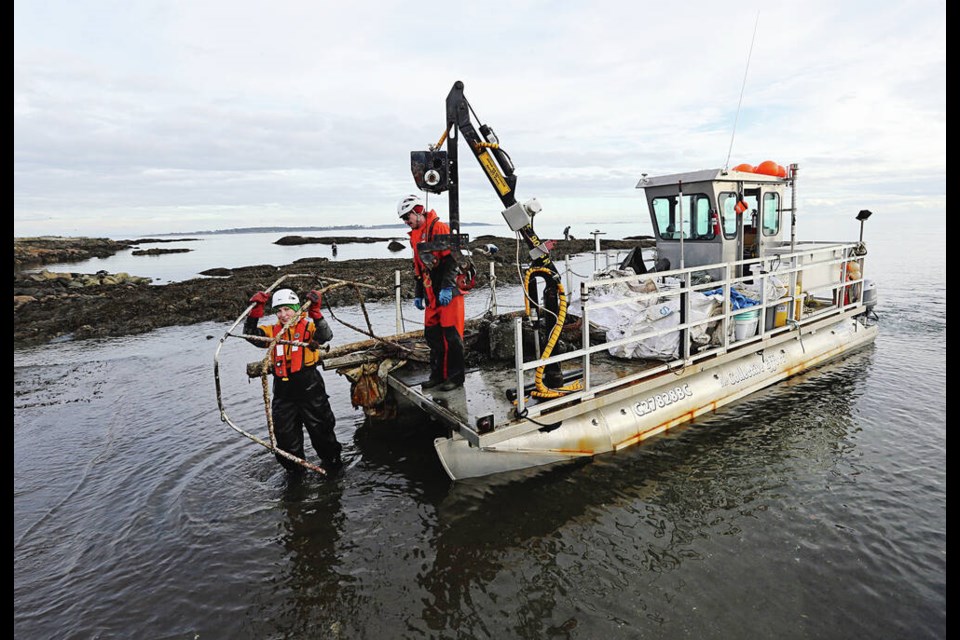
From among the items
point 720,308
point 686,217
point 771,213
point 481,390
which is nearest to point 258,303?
point 481,390

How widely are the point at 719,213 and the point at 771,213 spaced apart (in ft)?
5.65

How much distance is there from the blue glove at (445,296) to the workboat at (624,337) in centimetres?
37

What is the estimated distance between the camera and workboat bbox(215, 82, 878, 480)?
20.2 feet

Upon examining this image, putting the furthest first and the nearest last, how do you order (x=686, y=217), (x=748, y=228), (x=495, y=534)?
(x=748, y=228), (x=686, y=217), (x=495, y=534)

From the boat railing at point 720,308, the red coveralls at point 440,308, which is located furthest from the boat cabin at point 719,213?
the red coveralls at point 440,308

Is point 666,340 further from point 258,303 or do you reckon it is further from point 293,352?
point 258,303

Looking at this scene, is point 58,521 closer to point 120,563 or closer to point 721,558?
point 120,563

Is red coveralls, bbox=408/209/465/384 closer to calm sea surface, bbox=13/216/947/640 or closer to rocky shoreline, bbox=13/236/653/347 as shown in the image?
calm sea surface, bbox=13/216/947/640

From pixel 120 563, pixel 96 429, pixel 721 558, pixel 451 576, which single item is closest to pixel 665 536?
pixel 721 558

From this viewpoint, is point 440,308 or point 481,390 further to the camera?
point 481,390

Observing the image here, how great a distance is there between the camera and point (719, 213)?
31.8 ft

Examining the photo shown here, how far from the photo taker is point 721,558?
197 inches

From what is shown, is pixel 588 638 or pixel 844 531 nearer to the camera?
pixel 588 638

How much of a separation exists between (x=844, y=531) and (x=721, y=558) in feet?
4.54
